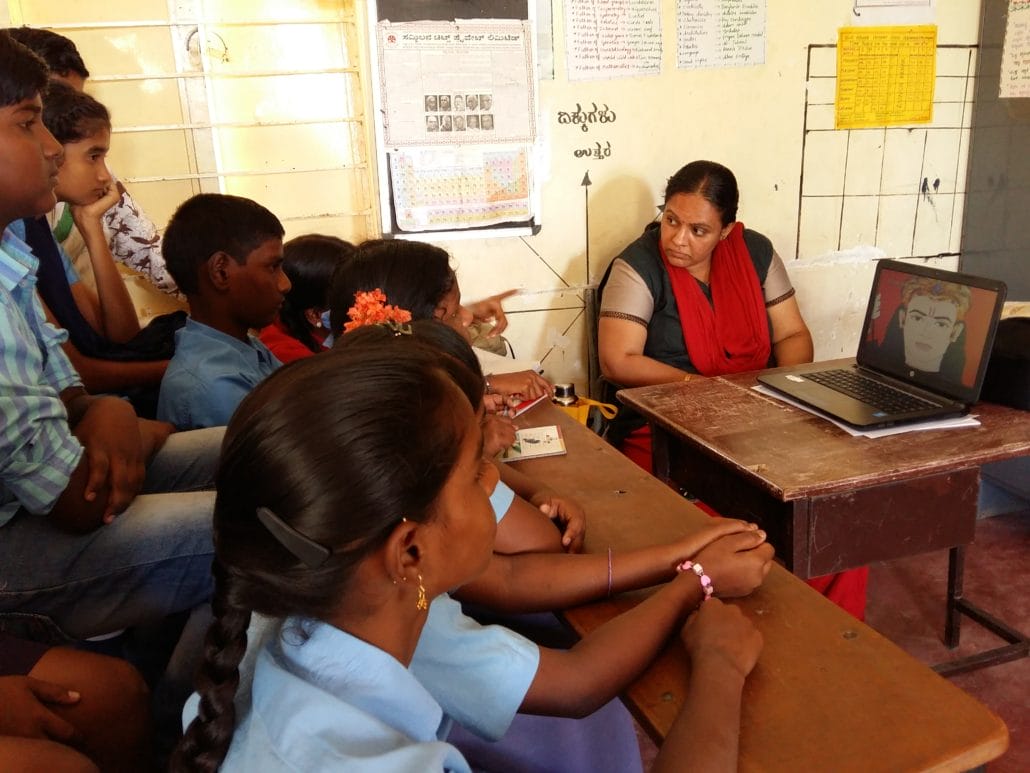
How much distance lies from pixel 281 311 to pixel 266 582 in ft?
5.27

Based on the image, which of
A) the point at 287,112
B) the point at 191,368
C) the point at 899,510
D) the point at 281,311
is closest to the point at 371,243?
the point at 191,368

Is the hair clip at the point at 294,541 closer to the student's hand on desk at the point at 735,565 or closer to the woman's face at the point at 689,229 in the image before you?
the student's hand on desk at the point at 735,565

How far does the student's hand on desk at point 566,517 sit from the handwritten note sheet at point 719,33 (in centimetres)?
194

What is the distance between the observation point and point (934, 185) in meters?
3.07

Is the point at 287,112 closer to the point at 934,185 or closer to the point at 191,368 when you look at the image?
the point at 191,368

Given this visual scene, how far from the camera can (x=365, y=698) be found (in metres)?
0.69

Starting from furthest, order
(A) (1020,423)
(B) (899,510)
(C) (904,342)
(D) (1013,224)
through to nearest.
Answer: (D) (1013,224)
(C) (904,342)
(A) (1020,423)
(B) (899,510)

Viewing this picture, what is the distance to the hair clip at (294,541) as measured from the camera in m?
0.65

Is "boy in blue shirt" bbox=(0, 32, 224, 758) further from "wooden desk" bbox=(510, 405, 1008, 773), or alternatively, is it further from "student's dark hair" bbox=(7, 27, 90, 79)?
"student's dark hair" bbox=(7, 27, 90, 79)

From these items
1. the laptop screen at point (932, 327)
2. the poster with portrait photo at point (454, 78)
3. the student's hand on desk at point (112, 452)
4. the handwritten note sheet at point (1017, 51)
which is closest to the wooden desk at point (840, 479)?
the laptop screen at point (932, 327)

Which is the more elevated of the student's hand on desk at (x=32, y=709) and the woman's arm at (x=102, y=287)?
the woman's arm at (x=102, y=287)

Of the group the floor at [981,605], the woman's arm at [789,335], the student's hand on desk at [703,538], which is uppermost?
the student's hand on desk at [703,538]

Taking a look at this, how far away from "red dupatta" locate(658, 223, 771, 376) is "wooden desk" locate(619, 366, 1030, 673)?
24.6 inches

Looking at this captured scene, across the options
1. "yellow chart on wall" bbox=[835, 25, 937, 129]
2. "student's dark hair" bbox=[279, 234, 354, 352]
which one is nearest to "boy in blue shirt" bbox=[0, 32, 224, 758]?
"student's dark hair" bbox=[279, 234, 354, 352]
